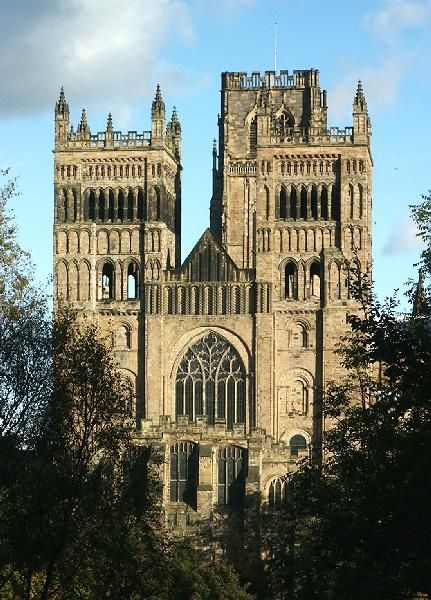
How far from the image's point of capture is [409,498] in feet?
142

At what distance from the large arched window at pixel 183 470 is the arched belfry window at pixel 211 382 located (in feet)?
12.3

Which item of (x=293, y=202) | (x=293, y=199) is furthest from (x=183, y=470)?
(x=293, y=199)

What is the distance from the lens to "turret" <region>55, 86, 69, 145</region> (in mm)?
117062

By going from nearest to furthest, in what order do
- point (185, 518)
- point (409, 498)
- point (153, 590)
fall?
point (409, 498) → point (153, 590) → point (185, 518)

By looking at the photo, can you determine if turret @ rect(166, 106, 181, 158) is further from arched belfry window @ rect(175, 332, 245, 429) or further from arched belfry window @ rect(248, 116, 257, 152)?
arched belfry window @ rect(175, 332, 245, 429)

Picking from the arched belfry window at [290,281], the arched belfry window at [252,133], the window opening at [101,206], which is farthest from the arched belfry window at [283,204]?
the arched belfry window at [252,133]

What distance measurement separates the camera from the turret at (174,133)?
12250 centimetres

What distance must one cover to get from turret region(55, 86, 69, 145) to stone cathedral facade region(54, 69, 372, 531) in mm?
67

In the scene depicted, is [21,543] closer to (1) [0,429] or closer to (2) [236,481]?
(1) [0,429]

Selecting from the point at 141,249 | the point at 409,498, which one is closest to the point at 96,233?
the point at 141,249

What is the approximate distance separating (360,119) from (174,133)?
592 inches

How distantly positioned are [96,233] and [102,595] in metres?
56.4

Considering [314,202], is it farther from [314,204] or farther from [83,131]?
[83,131]

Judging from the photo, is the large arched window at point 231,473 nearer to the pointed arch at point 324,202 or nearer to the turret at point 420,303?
the pointed arch at point 324,202
